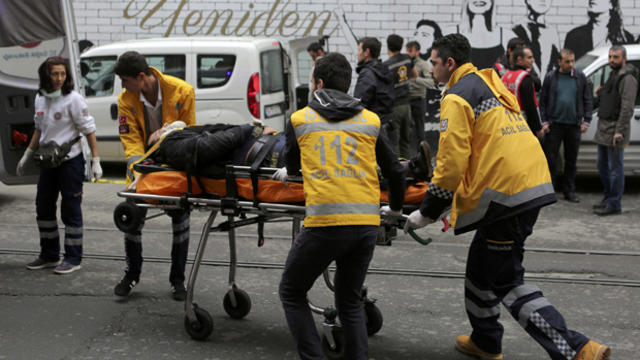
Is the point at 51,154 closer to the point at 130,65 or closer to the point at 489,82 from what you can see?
the point at 130,65

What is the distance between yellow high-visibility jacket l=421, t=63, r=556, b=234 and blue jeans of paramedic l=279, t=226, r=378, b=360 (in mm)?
455

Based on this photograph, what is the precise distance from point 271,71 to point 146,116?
595 centimetres

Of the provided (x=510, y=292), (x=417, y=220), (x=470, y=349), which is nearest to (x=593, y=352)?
(x=510, y=292)

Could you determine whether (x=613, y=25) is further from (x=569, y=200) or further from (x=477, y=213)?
(x=477, y=213)

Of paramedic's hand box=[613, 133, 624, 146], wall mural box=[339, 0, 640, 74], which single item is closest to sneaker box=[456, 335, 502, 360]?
paramedic's hand box=[613, 133, 624, 146]

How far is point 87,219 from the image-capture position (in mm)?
8336

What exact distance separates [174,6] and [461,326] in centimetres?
1082

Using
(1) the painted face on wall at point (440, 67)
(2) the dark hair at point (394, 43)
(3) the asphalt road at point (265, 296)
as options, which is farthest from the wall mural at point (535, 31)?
(1) the painted face on wall at point (440, 67)

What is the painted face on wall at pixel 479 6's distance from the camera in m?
13.7

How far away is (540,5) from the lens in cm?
1361

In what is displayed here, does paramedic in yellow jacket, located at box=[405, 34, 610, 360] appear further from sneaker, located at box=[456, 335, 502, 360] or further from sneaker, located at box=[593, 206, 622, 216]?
sneaker, located at box=[593, 206, 622, 216]

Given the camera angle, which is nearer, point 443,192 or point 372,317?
point 443,192

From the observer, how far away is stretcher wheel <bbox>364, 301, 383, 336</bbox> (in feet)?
15.7

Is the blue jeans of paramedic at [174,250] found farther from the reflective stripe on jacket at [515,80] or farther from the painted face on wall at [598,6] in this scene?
the painted face on wall at [598,6]
